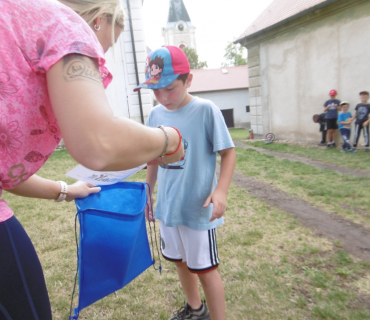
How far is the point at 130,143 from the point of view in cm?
74

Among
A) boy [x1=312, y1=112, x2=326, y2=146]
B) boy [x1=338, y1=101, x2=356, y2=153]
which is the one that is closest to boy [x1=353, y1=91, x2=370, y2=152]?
boy [x1=338, y1=101, x2=356, y2=153]

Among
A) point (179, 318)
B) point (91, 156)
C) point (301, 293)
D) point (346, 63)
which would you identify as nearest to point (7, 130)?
point (91, 156)

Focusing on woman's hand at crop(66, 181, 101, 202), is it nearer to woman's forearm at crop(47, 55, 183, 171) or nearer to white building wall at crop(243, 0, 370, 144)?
woman's forearm at crop(47, 55, 183, 171)

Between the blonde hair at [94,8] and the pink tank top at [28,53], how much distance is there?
131 mm

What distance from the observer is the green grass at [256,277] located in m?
2.13

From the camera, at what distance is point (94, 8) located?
910 millimetres

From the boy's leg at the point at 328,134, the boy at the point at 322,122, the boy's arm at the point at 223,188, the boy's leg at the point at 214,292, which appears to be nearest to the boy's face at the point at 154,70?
the boy's arm at the point at 223,188

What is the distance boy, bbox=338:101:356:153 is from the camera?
853 centimetres

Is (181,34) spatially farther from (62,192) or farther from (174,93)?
(62,192)

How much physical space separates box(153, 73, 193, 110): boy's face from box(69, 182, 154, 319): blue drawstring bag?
515mm

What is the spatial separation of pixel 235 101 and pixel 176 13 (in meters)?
35.0

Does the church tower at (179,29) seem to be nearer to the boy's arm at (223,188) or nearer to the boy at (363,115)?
the boy at (363,115)

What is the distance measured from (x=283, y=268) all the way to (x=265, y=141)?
32.8 feet

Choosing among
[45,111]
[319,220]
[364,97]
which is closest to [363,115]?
[364,97]
